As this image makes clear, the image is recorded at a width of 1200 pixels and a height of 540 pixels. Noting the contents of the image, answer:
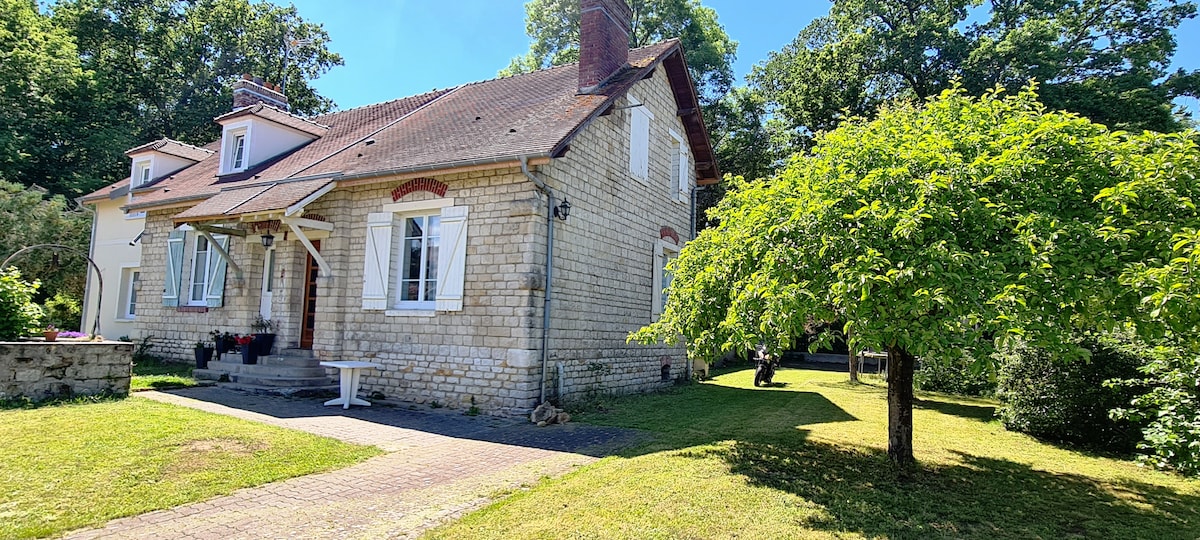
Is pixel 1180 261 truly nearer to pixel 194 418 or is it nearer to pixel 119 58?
pixel 194 418

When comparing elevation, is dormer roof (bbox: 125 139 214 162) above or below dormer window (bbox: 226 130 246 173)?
above

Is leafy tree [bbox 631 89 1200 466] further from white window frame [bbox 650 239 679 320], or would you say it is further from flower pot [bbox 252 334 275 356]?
flower pot [bbox 252 334 275 356]

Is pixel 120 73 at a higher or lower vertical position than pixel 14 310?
higher

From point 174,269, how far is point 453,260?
8.01m

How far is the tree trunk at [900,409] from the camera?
603 cm

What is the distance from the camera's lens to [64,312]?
18.5 metres

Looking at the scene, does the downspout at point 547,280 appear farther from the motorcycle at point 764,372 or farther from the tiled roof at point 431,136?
the motorcycle at point 764,372

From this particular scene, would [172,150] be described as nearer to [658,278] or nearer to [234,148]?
[234,148]

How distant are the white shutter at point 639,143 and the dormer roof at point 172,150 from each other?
13421 millimetres

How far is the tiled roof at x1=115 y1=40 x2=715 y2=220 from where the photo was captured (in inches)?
376

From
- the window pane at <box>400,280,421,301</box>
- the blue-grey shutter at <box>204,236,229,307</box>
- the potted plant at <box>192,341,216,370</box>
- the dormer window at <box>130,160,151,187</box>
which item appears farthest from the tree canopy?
the window pane at <box>400,280,421,301</box>

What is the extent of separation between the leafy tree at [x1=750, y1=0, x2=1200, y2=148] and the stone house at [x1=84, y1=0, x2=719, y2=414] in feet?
27.6

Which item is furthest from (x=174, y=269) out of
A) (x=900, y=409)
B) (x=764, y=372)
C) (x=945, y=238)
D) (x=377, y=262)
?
(x=945, y=238)

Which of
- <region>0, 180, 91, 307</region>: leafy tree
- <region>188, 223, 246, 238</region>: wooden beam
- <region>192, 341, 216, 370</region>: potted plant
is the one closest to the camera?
<region>188, 223, 246, 238</region>: wooden beam
